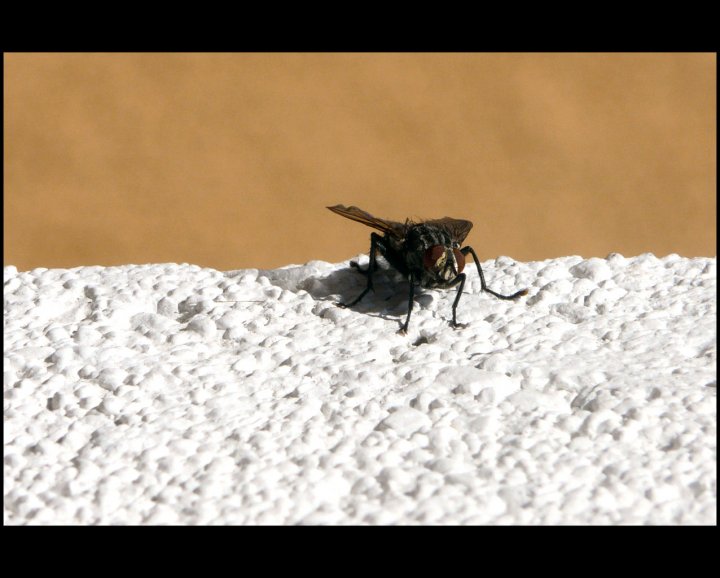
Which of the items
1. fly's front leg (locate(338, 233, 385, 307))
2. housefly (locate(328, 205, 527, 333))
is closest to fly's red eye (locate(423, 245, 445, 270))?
housefly (locate(328, 205, 527, 333))

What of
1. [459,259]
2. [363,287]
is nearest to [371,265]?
[363,287]

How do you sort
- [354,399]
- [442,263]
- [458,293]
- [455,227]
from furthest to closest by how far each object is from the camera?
[455,227] → [442,263] → [458,293] → [354,399]

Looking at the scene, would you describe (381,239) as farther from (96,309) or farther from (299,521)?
(299,521)

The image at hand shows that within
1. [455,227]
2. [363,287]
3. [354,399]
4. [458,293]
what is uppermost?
[455,227]

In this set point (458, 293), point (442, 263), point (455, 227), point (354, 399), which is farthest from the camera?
point (455, 227)

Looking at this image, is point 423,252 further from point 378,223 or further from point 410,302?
point 378,223

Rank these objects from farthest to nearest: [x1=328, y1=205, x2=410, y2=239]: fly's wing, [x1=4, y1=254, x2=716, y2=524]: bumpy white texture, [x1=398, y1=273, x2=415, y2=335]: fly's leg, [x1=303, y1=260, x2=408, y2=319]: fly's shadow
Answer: [x1=328, y1=205, x2=410, y2=239]: fly's wing < [x1=303, y1=260, x2=408, y2=319]: fly's shadow < [x1=398, y1=273, x2=415, y2=335]: fly's leg < [x1=4, y1=254, x2=716, y2=524]: bumpy white texture

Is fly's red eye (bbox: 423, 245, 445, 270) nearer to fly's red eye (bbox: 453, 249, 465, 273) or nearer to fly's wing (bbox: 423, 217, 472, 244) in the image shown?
fly's red eye (bbox: 453, 249, 465, 273)

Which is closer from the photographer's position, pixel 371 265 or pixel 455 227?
pixel 371 265
